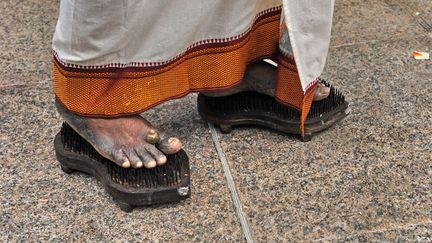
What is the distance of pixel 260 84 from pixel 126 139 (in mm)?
512

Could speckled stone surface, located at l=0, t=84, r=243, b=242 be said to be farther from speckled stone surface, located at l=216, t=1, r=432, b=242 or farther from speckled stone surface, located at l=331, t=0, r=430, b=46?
speckled stone surface, located at l=331, t=0, r=430, b=46

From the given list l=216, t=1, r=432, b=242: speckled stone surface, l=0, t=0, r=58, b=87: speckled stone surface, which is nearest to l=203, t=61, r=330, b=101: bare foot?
l=216, t=1, r=432, b=242: speckled stone surface

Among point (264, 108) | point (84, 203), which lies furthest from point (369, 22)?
point (84, 203)

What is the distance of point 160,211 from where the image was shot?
1883 millimetres

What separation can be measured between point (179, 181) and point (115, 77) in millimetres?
343

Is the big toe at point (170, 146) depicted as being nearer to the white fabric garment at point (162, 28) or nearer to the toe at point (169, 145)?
the toe at point (169, 145)

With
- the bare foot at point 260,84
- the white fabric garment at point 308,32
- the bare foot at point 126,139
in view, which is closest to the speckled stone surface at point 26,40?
the bare foot at point 126,139

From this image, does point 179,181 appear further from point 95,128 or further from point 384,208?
point 384,208

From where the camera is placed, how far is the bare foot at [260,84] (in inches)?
84.7

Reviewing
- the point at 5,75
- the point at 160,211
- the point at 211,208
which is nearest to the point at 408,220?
the point at 211,208

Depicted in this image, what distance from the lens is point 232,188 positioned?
6.44 feet

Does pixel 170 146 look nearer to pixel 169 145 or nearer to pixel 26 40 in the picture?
pixel 169 145

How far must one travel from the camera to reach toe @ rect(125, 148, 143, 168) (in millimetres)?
1848

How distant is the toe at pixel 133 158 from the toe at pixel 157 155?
41 mm
